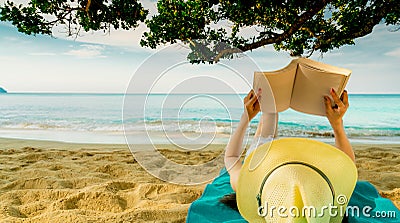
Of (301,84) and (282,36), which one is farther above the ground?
(282,36)

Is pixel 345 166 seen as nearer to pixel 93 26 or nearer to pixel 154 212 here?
pixel 154 212

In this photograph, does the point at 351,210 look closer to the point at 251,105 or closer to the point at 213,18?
the point at 251,105

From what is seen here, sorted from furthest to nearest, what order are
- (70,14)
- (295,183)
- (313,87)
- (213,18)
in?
(70,14), (213,18), (313,87), (295,183)

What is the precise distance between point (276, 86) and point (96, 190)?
1.29 m

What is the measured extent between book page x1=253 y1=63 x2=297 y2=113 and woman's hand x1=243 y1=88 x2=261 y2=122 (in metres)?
0.04

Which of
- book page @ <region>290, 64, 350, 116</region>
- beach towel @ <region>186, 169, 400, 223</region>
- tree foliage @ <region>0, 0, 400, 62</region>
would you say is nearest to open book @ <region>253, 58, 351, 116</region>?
book page @ <region>290, 64, 350, 116</region>

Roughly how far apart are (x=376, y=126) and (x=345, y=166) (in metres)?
9.66

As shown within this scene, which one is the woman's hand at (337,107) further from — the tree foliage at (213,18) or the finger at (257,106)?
the tree foliage at (213,18)

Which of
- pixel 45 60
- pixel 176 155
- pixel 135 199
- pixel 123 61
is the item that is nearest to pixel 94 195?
pixel 135 199

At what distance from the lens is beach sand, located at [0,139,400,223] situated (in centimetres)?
174

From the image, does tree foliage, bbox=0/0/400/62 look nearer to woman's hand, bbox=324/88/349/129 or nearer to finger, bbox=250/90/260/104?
finger, bbox=250/90/260/104

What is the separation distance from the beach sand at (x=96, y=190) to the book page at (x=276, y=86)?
600mm

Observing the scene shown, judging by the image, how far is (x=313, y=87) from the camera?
1.56m


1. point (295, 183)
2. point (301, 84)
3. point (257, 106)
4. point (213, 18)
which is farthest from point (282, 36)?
point (295, 183)
